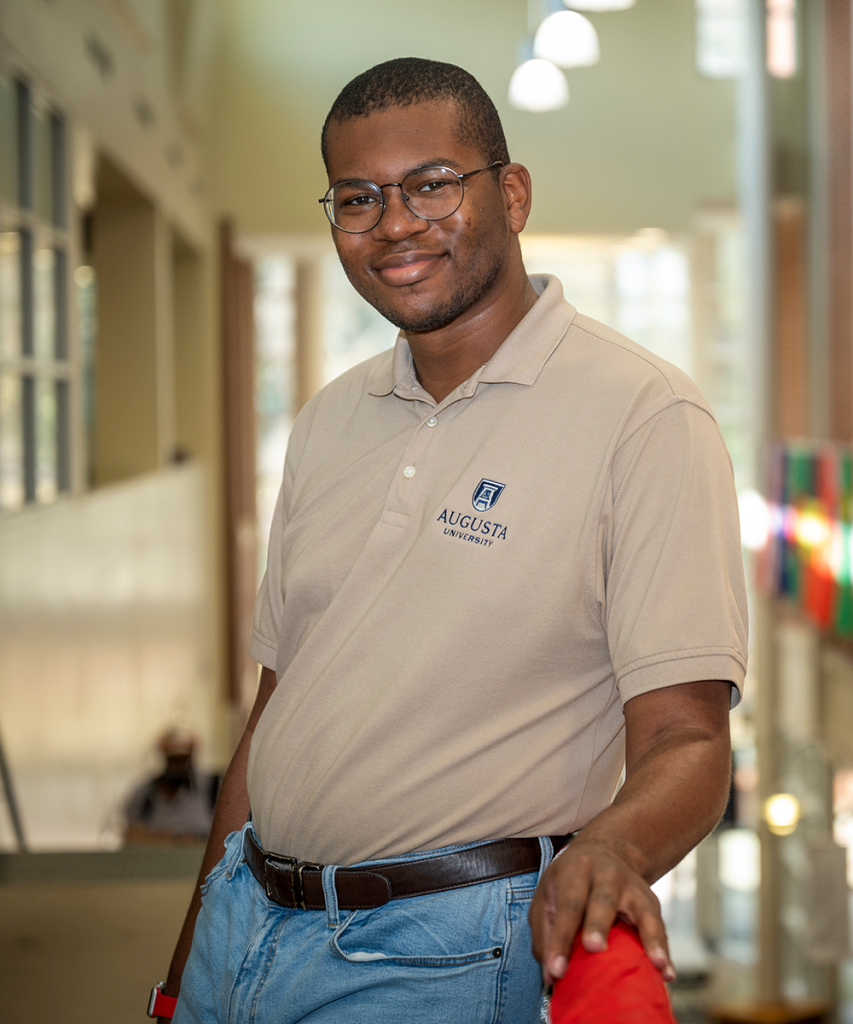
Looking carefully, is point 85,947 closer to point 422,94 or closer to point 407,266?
point 407,266

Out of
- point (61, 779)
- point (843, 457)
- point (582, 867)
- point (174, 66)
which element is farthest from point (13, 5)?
point (843, 457)

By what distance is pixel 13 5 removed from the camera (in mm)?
3941

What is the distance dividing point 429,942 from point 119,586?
5.15 m

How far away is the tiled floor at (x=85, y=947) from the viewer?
7.75 ft

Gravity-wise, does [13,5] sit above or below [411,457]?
above

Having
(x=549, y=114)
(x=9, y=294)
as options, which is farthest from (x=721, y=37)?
(x=9, y=294)

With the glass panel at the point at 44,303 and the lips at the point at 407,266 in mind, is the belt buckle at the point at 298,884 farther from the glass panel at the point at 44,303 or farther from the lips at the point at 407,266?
the glass panel at the point at 44,303

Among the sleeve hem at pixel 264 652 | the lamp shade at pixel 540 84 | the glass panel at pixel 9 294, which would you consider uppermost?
the lamp shade at pixel 540 84

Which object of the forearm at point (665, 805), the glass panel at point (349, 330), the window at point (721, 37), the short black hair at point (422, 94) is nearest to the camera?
the forearm at point (665, 805)

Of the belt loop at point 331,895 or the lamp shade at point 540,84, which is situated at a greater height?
the lamp shade at point 540,84

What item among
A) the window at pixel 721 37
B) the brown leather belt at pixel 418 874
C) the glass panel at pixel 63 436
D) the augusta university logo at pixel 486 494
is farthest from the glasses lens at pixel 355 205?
the window at pixel 721 37

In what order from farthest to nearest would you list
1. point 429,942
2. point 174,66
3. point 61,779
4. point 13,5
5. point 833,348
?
point 833,348 → point 174,66 → point 61,779 → point 13,5 → point 429,942

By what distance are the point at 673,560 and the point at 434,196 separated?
0.46 metres

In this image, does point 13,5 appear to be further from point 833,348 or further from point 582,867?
point 833,348
